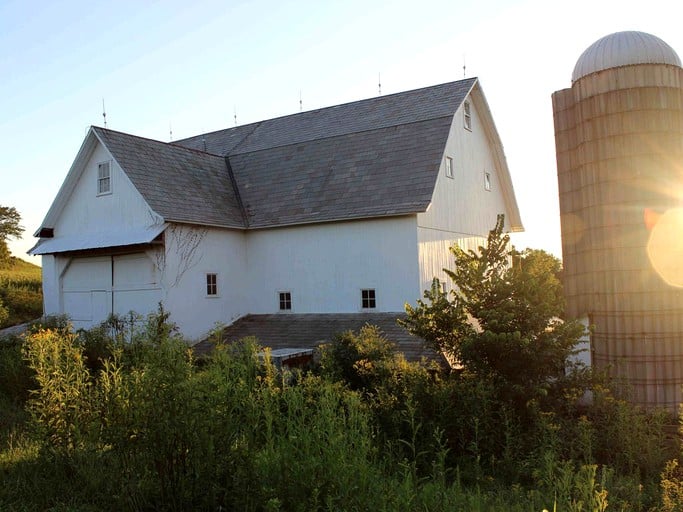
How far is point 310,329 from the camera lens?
16906mm

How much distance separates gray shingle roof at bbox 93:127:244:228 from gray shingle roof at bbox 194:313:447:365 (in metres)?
3.30

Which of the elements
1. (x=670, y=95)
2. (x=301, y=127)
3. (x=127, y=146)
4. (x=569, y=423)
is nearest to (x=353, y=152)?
(x=301, y=127)

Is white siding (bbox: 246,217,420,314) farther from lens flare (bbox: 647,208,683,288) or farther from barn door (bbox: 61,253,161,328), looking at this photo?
lens flare (bbox: 647,208,683,288)

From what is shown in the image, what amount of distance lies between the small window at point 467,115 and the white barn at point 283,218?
0.09 metres

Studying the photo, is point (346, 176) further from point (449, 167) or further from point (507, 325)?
point (507, 325)

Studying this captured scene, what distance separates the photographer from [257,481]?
17.9 ft

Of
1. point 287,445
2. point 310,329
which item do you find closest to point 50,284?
point 310,329

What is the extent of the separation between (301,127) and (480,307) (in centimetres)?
1325

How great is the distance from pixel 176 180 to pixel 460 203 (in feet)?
29.8

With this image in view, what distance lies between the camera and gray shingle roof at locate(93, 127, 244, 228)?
17.8 m

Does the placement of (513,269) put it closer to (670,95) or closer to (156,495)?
(670,95)

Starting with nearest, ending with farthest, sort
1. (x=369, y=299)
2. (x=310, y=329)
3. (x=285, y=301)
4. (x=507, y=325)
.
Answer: (x=507, y=325) → (x=310, y=329) → (x=369, y=299) → (x=285, y=301)

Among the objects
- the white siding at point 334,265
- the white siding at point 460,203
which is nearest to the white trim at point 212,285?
the white siding at point 334,265

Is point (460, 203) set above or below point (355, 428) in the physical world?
above
